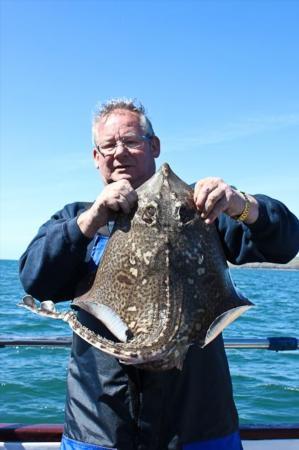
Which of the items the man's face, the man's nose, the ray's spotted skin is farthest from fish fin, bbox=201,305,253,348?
the man's nose

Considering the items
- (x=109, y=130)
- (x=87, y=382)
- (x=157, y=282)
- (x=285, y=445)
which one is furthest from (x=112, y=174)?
(x=285, y=445)

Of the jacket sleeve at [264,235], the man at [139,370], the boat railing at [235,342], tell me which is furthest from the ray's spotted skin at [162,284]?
the boat railing at [235,342]

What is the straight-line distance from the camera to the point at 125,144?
321 cm

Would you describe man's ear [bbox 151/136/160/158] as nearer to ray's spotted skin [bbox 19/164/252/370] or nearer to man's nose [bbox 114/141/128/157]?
man's nose [bbox 114/141/128/157]

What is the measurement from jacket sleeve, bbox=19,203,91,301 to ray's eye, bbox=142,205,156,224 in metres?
0.43

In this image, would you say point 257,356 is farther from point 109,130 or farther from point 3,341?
point 109,130

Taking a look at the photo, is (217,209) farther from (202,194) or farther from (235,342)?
(235,342)

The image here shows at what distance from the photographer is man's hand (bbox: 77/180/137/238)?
8.68 feet

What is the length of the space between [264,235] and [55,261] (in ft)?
4.14

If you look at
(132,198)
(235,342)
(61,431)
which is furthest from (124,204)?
(61,431)

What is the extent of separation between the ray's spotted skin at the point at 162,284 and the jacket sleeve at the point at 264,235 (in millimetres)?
353

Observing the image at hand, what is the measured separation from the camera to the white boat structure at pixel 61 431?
13.7 ft

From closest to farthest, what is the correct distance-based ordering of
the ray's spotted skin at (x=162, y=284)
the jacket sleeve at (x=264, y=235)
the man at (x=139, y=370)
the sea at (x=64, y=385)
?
the ray's spotted skin at (x=162, y=284)
the man at (x=139, y=370)
the jacket sleeve at (x=264, y=235)
the sea at (x=64, y=385)

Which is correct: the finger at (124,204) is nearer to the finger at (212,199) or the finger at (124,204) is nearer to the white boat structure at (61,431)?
the finger at (212,199)
